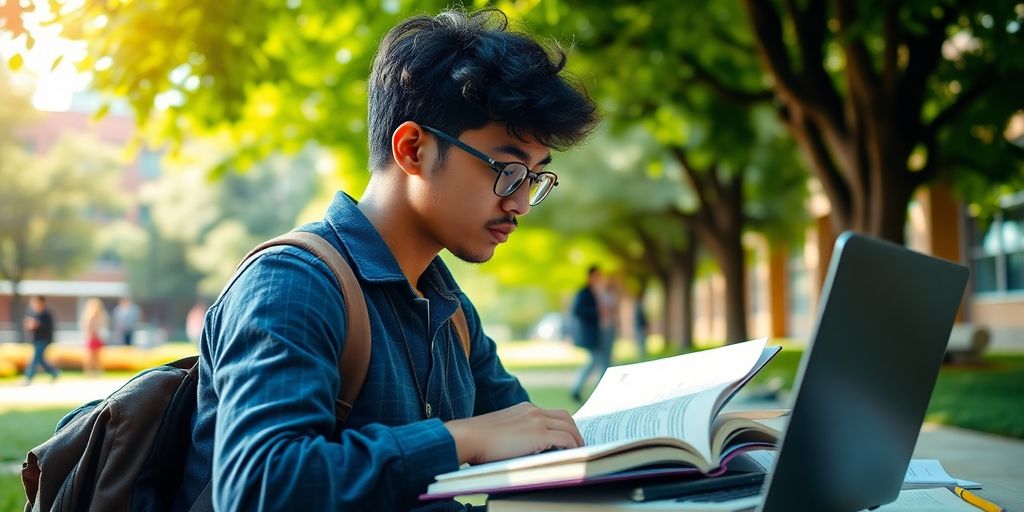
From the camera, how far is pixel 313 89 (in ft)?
46.9

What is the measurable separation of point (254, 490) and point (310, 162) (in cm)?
6753

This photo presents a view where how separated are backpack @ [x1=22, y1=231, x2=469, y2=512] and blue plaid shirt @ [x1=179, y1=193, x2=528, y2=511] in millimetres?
40

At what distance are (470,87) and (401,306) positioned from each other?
44 centimetres

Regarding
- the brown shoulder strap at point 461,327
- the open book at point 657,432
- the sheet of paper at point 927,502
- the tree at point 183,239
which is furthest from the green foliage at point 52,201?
the sheet of paper at point 927,502

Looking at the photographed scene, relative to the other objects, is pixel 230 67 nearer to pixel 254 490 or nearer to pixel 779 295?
pixel 254 490

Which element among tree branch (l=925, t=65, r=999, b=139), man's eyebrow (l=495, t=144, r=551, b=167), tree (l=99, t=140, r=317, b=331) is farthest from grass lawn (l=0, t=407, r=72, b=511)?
tree (l=99, t=140, r=317, b=331)

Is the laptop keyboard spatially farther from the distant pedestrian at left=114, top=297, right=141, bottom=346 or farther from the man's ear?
the distant pedestrian at left=114, top=297, right=141, bottom=346

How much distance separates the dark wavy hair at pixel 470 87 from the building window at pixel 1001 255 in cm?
2350

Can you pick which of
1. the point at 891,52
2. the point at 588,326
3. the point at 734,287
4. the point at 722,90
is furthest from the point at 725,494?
the point at 734,287

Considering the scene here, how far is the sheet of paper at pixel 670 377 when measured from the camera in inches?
72.3

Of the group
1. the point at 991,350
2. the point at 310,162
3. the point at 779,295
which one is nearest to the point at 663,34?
the point at 991,350

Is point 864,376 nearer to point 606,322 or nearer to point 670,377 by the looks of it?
point 670,377

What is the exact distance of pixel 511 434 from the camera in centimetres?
175

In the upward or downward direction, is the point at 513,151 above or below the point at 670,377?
above
